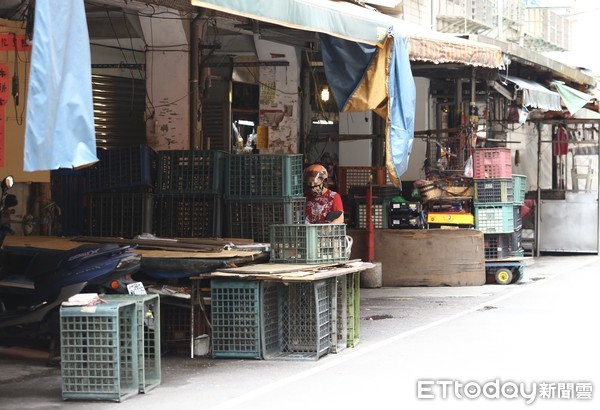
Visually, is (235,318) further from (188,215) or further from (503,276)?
(503,276)

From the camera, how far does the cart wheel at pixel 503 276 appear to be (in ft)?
58.9

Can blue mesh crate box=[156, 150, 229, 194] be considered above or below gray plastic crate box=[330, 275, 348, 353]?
above

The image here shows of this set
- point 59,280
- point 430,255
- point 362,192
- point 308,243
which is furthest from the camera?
point 362,192

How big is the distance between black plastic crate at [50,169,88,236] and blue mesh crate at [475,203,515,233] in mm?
7178

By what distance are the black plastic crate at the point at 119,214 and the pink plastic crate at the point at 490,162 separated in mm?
6802

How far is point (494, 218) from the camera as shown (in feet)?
58.3

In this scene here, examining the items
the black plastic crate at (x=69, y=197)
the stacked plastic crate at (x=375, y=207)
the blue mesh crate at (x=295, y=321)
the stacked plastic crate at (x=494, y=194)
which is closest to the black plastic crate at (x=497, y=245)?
the stacked plastic crate at (x=494, y=194)

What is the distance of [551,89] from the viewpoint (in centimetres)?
2186

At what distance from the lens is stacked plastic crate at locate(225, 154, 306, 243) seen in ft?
41.3

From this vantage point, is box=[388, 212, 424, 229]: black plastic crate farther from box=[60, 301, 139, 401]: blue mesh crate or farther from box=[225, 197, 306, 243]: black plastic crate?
box=[60, 301, 139, 401]: blue mesh crate

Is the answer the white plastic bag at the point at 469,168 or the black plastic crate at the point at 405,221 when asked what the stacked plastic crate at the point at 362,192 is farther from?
the white plastic bag at the point at 469,168

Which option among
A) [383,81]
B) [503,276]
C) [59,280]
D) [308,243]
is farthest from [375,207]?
[59,280]

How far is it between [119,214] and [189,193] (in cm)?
94

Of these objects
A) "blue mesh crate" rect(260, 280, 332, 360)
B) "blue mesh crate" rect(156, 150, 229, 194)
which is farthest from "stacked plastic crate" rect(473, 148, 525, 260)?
"blue mesh crate" rect(260, 280, 332, 360)
